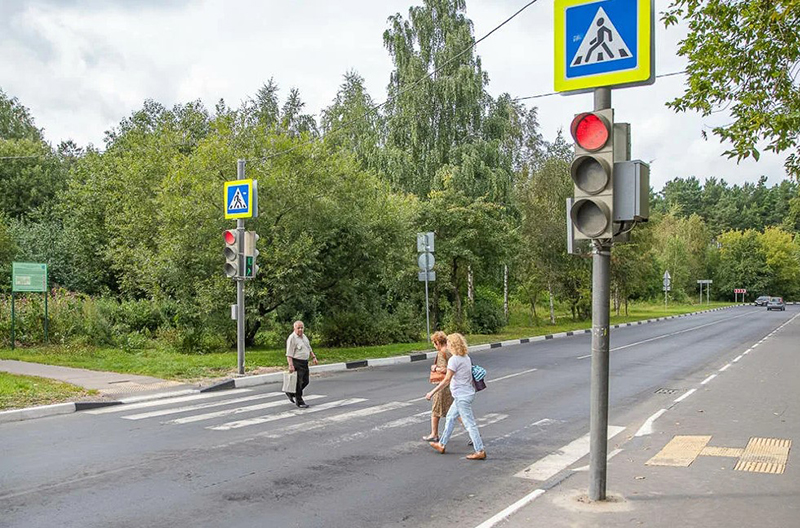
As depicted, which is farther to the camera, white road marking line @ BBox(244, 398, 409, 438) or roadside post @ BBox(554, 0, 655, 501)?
white road marking line @ BBox(244, 398, 409, 438)

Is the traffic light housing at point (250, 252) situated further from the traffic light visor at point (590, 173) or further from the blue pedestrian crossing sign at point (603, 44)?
the traffic light visor at point (590, 173)

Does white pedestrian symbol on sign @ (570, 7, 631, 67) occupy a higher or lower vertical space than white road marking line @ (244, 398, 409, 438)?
higher

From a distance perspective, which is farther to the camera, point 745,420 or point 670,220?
point 670,220

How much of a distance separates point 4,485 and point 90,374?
29.7ft

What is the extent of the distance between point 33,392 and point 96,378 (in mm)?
2357

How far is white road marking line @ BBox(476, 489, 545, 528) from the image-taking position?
5.55 meters

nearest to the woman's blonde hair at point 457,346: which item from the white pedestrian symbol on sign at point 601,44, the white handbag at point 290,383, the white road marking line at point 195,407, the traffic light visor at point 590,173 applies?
the traffic light visor at point 590,173

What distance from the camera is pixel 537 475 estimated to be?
284 inches

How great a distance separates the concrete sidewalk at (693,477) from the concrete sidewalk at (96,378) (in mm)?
9063

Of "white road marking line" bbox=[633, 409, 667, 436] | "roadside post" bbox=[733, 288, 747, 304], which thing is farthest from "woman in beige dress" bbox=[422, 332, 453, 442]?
"roadside post" bbox=[733, 288, 747, 304]

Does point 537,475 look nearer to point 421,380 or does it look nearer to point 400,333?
point 421,380

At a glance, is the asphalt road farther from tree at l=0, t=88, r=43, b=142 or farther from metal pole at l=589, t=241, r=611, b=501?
tree at l=0, t=88, r=43, b=142

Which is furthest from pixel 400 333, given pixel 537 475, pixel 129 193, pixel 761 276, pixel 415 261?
pixel 761 276

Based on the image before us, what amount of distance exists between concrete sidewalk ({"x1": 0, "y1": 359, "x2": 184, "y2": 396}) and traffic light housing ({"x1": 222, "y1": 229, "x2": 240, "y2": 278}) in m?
2.84
